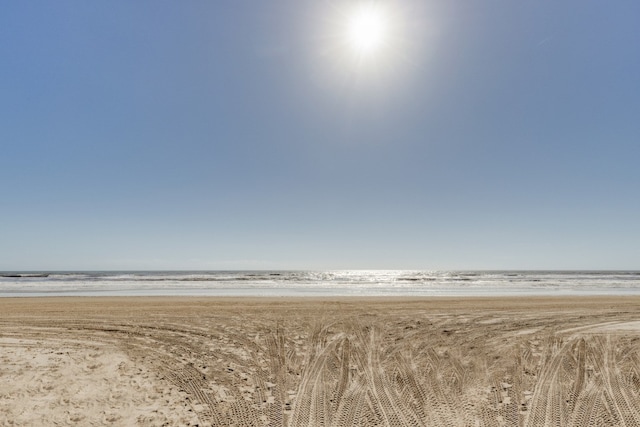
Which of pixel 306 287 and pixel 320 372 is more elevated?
pixel 320 372

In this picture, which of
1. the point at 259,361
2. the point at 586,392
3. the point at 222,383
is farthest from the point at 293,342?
the point at 586,392

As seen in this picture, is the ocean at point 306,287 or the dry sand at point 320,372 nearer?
the dry sand at point 320,372

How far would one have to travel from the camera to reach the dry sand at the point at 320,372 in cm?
600

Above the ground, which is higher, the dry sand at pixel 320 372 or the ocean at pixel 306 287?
the dry sand at pixel 320 372

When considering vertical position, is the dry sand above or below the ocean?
above

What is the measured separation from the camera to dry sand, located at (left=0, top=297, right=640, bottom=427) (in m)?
6.00

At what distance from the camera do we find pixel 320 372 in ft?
26.1

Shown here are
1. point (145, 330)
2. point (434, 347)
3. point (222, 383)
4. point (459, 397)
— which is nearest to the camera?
point (459, 397)

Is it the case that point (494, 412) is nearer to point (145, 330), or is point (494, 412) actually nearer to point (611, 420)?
point (611, 420)

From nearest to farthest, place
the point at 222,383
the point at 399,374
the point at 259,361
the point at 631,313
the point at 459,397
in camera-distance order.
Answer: the point at 459,397
the point at 222,383
the point at 399,374
the point at 259,361
the point at 631,313

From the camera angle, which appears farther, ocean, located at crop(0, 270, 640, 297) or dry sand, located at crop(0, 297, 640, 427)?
ocean, located at crop(0, 270, 640, 297)

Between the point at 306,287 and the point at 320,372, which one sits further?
the point at 306,287

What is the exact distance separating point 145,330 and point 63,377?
457 centimetres

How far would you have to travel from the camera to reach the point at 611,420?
5871 mm
